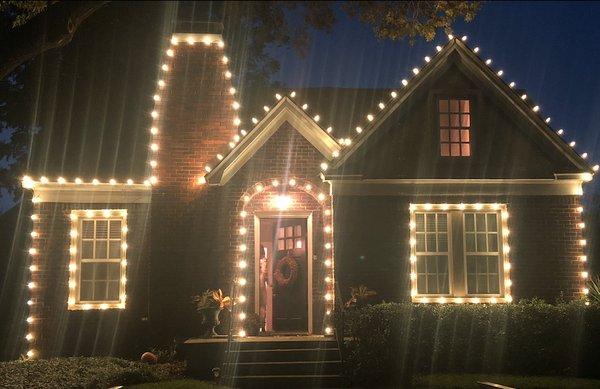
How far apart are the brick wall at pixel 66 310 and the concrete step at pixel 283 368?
3.64 meters

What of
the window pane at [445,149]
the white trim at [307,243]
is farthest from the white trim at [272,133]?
the window pane at [445,149]

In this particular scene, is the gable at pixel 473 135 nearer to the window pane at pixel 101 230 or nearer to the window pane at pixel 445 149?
the window pane at pixel 445 149

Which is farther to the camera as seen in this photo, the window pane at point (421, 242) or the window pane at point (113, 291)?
the window pane at point (113, 291)

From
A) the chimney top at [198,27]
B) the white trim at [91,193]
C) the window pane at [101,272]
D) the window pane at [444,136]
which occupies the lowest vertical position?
the window pane at [101,272]

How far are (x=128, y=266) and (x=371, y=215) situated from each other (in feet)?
19.1

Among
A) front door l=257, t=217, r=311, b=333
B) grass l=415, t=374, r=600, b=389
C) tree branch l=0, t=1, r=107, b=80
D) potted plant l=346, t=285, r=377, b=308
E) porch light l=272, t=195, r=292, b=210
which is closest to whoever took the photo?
grass l=415, t=374, r=600, b=389

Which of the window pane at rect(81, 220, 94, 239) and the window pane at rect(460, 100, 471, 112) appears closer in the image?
the window pane at rect(460, 100, 471, 112)

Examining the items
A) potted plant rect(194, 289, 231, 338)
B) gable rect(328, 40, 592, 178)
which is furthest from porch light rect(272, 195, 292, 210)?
potted plant rect(194, 289, 231, 338)

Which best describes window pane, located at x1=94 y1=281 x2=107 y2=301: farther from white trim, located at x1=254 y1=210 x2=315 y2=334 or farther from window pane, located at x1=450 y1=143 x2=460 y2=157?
window pane, located at x1=450 y1=143 x2=460 y2=157

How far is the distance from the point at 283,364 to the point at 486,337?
3883mm

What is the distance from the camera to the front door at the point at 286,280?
14773mm

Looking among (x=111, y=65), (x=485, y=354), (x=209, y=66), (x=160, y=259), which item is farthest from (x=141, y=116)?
(x=485, y=354)

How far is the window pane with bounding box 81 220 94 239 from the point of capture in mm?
15469

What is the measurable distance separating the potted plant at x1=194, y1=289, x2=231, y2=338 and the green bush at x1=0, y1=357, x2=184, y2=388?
0.99 metres
